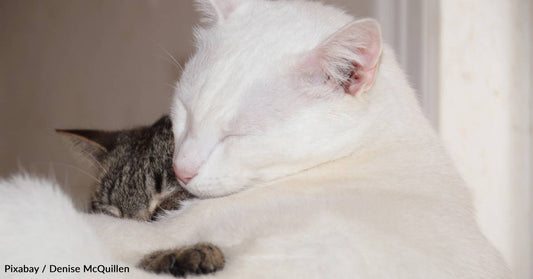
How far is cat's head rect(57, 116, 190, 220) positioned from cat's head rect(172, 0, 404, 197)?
201mm

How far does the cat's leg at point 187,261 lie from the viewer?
71 centimetres

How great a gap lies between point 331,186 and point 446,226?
0.58ft

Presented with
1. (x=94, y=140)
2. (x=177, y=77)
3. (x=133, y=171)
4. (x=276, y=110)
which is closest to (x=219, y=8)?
(x=276, y=110)

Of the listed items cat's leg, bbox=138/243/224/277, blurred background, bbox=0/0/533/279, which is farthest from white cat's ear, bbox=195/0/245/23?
cat's leg, bbox=138/243/224/277

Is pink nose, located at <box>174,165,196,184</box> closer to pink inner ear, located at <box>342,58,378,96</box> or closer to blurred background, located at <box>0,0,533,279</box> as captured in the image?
pink inner ear, located at <box>342,58,378,96</box>

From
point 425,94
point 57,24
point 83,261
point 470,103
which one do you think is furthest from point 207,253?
point 57,24

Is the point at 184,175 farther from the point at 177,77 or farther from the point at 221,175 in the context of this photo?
the point at 177,77

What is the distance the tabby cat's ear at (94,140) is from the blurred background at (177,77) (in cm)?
6

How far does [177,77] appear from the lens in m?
2.03

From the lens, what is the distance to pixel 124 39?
2.36 meters

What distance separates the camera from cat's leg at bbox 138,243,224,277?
28.0 inches

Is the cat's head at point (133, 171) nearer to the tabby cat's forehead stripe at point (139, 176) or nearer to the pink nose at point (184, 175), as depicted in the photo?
the tabby cat's forehead stripe at point (139, 176)

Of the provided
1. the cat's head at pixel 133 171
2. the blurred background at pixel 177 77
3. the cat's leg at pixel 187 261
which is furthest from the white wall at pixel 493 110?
the cat's leg at pixel 187 261

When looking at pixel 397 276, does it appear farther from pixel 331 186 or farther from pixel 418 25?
pixel 418 25
